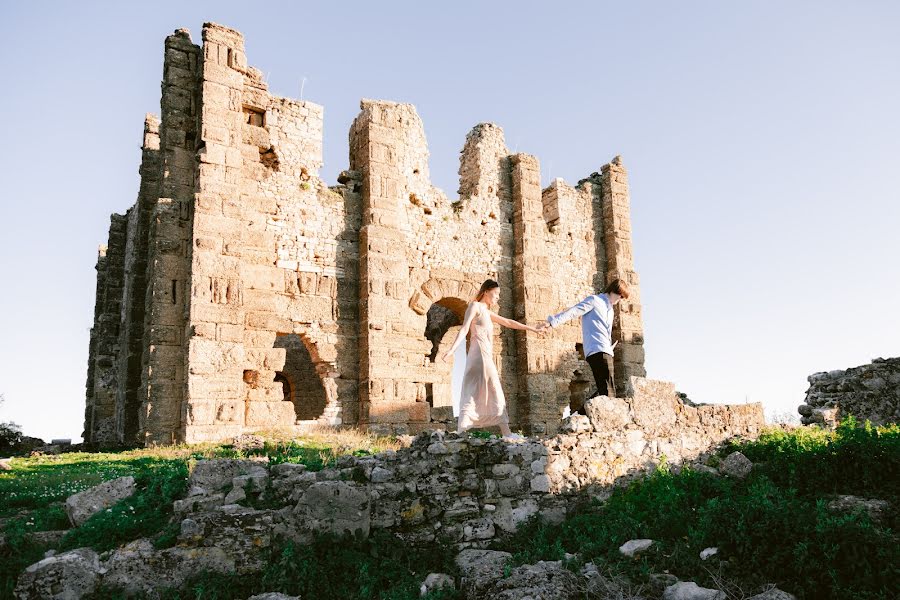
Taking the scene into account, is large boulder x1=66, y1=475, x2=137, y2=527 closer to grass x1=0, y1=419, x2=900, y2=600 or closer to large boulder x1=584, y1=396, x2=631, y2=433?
grass x1=0, y1=419, x2=900, y2=600

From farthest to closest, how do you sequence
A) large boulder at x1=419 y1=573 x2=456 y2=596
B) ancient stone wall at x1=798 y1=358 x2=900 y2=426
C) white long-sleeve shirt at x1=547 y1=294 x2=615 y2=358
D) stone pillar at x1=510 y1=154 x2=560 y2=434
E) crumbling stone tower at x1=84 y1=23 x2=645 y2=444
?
stone pillar at x1=510 y1=154 x2=560 y2=434 < crumbling stone tower at x1=84 y1=23 x2=645 y2=444 < ancient stone wall at x1=798 y1=358 x2=900 y2=426 < white long-sleeve shirt at x1=547 y1=294 x2=615 y2=358 < large boulder at x1=419 y1=573 x2=456 y2=596

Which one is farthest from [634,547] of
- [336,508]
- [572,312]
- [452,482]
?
[572,312]

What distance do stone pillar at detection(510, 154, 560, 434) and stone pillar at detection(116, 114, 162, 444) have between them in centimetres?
792

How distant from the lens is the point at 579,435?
7555mm

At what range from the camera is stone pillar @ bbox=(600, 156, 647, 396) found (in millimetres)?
17547

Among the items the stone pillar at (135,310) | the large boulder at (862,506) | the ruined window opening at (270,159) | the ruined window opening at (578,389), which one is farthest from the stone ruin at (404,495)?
the ruined window opening at (578,389)

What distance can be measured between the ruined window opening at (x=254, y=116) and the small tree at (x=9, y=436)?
902cm

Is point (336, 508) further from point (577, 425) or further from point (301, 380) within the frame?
point (301, 380)

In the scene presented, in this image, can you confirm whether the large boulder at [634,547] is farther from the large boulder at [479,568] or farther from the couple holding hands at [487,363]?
the couple holding hands at [487,363]

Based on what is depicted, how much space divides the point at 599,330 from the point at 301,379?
1184 cm

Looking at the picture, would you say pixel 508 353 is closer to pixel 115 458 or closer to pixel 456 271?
pixel 456 271

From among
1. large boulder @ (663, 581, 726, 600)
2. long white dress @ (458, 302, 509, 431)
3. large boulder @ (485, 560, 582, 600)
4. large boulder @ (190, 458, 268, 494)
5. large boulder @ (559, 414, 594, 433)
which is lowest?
large boulder @ (663, 581, 726, 600)

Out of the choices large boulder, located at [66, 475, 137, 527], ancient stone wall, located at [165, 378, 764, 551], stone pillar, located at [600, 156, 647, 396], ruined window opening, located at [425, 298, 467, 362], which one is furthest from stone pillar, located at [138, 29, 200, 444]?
stone pillar, located at [600, 156, 647, 396]

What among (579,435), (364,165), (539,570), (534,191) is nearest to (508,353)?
(534,191)
